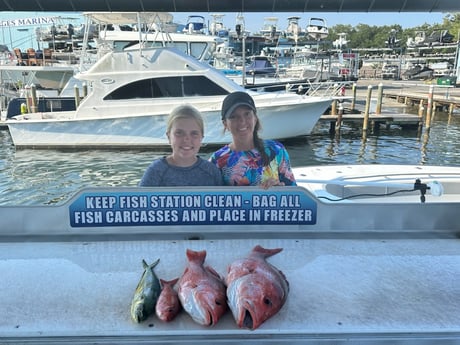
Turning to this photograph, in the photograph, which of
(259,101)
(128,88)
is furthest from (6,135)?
(259,101)

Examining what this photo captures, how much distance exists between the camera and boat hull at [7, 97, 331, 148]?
1370cm

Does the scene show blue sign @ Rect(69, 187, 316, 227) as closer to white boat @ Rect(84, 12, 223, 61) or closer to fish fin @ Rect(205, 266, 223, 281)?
fish fin @ Rect(205, 266, 223, 281)

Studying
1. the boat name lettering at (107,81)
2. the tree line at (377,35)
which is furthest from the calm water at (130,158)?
the tree line at (377,35)

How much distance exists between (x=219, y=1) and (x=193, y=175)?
107 centimetres

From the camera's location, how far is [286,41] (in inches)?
1898

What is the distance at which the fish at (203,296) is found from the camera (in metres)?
1.47

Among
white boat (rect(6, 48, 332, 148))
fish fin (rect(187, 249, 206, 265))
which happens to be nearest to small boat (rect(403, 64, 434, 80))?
white boat (rect(6, 48, 332, 148))

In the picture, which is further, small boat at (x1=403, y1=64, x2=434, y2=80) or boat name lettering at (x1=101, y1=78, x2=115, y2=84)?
small boat at (x1=403, y1=64, x2=434, y2=80)

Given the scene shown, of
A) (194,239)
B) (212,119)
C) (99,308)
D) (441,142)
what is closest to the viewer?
(99,308)

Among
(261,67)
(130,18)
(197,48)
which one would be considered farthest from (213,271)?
(261,67)

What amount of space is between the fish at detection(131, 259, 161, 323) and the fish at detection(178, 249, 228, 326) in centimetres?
10

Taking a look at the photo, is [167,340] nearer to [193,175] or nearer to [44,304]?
[44,304]

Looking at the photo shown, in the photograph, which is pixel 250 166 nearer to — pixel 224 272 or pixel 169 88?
pixel 224 272

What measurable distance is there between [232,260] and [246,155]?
2.83ft
